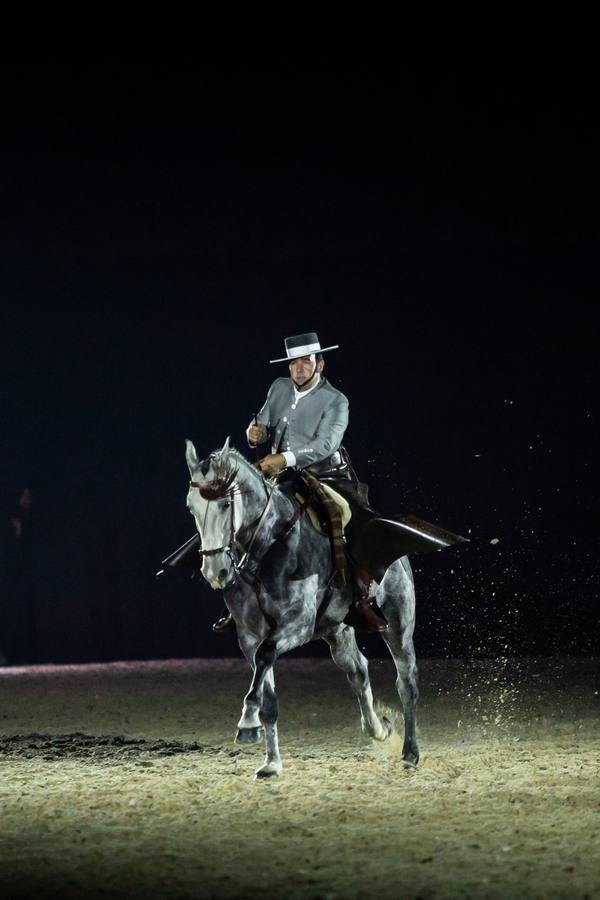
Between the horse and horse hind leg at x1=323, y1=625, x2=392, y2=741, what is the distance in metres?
0.30

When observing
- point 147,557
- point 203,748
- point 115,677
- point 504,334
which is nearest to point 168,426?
point 147,557

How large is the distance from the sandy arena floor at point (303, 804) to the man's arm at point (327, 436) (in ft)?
5.57

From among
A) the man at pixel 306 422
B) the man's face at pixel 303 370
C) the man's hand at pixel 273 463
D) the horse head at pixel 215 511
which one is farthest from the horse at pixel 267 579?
the man's face at pixel 303 370

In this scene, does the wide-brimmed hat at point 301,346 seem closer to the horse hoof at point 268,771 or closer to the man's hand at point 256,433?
→ the man's hand at point 256,433

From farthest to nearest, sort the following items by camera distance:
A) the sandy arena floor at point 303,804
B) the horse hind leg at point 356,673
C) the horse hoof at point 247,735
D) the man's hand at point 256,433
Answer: the horse hind leg at point 356,673 < the man's hand at point 256,433 < the horse hoof at point 247,735 < the sandy arena floor at point 303,804

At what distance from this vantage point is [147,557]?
1552 cm

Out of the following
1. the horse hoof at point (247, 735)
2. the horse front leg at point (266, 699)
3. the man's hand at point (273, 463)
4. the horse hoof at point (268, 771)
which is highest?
the man's hand at point (273, 463)

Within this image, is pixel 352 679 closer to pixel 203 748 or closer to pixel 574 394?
pixel 203 748

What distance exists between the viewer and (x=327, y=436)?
7.38m

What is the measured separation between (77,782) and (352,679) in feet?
5.78

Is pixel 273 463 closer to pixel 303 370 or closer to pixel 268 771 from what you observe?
pixel 303 370

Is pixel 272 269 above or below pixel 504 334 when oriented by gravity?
above

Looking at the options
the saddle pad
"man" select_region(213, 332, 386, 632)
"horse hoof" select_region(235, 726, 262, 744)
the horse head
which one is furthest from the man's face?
"horse hoof" select_region(235, 726, 262, 744)

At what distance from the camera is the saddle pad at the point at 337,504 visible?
7180mm
